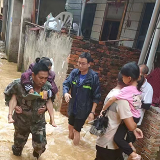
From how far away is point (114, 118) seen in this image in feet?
7.68

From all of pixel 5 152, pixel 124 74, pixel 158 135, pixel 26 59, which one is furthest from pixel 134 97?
pixel 26 59

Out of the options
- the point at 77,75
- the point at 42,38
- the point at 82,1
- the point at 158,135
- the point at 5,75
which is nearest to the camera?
the point at 158,135

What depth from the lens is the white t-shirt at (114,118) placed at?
7.25ft

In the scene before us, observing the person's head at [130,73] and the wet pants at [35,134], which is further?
the wet pants at [35,134]

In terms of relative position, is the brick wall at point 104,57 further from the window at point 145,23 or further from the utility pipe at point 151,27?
the window at point 145,23

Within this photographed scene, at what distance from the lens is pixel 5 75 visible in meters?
8.83

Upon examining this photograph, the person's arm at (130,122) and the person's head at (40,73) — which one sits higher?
the person's head at (40,73)

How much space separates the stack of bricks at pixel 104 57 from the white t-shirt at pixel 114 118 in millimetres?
2622

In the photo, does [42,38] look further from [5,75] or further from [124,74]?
[124,74]

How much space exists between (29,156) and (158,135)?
2.31 m

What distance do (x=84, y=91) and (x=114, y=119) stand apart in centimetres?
135

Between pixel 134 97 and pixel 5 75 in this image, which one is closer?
pixel 134 97

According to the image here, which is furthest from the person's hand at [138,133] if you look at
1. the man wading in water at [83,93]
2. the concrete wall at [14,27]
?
the concrete wall at [14,27]

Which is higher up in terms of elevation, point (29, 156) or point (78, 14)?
point (78, 14)
